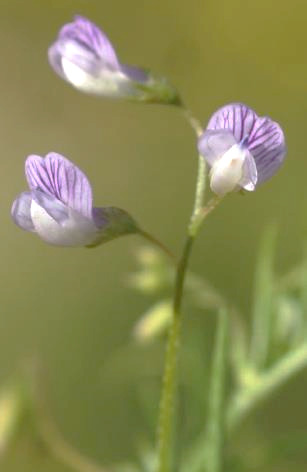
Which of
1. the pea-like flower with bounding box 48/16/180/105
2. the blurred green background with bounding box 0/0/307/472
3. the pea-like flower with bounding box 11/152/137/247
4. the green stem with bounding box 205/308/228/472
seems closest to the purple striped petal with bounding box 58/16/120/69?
the pea-like flower with bounding box 48/16/180/105

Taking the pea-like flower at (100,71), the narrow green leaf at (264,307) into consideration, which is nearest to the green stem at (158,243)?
Answer: the pea-like flower at (100,71)

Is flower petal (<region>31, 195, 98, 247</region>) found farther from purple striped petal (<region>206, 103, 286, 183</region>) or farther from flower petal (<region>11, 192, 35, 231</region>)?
purple striped petal (<region>206, 103, 286, 183</region>)

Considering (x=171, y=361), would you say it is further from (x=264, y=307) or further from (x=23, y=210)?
(x=264, y=307)

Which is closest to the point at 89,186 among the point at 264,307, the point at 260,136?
the point at 260,136

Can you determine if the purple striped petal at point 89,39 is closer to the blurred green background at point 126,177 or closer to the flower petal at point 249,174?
the flower petal at point 249,174

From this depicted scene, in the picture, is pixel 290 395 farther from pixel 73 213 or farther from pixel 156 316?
pixel 73 213
